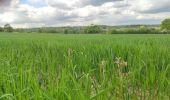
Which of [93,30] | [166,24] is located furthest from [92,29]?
[166,24]

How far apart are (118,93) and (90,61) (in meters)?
1.46

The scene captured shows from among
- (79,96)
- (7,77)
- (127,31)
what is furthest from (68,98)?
(127,31)

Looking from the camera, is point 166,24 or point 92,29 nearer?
point 92,29

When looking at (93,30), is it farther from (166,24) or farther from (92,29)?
(166,24)

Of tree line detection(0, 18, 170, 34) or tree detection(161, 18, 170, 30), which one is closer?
tree line detection(0, 18, 170, 34)

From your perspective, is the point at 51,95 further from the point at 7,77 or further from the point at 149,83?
the point at 149,83

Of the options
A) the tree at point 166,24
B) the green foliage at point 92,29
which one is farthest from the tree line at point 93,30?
the tree at point 166,24

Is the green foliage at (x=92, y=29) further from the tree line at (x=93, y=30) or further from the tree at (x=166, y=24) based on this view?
the tree at (x=166, y=24)

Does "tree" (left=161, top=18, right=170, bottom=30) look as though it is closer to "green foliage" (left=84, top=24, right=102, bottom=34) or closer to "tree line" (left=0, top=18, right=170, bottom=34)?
"tree line" (left=0, top=18, right=170, bottom=34)

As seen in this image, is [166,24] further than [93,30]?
Yes

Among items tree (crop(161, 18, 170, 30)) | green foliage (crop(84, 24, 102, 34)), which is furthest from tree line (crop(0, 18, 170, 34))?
tree (crop(161, 18, 170, 30))

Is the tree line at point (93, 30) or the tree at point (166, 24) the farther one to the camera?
the tree at point (166, 24)

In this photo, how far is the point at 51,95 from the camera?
1.48m

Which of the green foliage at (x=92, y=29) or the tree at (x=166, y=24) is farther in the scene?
the tree at (x=166, y=24)
